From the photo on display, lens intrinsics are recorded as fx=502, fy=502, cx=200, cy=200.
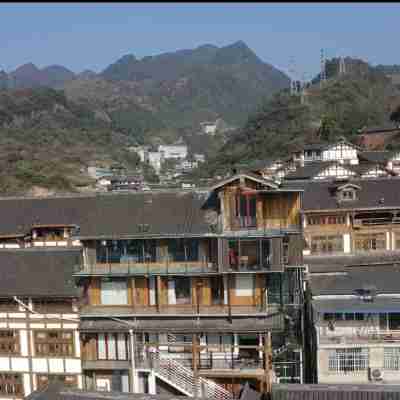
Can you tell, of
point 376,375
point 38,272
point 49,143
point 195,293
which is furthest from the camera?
point 49,143

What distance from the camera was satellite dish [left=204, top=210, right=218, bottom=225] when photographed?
21328 millimetres

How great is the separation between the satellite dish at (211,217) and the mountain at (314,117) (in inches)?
2589

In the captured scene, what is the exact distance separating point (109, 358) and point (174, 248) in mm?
5802

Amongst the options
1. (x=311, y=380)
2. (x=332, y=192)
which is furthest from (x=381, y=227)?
(x=311, y=380)

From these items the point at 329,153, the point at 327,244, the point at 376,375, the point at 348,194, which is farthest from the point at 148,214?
the point at 329,153

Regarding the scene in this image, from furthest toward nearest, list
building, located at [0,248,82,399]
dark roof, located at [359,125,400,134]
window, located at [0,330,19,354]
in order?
1. dark roof, located at [359,125,400,134]
2. window, located at [0,330,19,354]
3. building, located at [0,248,82,399]

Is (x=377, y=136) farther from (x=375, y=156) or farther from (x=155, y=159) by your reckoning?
(x=155, y=159)

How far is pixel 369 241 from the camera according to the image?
3669 centimetres

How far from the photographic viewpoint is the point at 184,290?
21.4 metres

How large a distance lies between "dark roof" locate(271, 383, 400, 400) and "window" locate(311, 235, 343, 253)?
20.3 meters

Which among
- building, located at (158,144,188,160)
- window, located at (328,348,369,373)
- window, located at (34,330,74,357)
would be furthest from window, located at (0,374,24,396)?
building, located at (158,144,188,160)

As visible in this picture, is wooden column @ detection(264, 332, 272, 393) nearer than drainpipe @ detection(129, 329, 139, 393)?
Yes

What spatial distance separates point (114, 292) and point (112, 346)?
8.05 ft

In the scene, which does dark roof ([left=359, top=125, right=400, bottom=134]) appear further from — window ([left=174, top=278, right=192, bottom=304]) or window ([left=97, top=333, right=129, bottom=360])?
window ([left=97, top=333, right=129, bottom=360])
